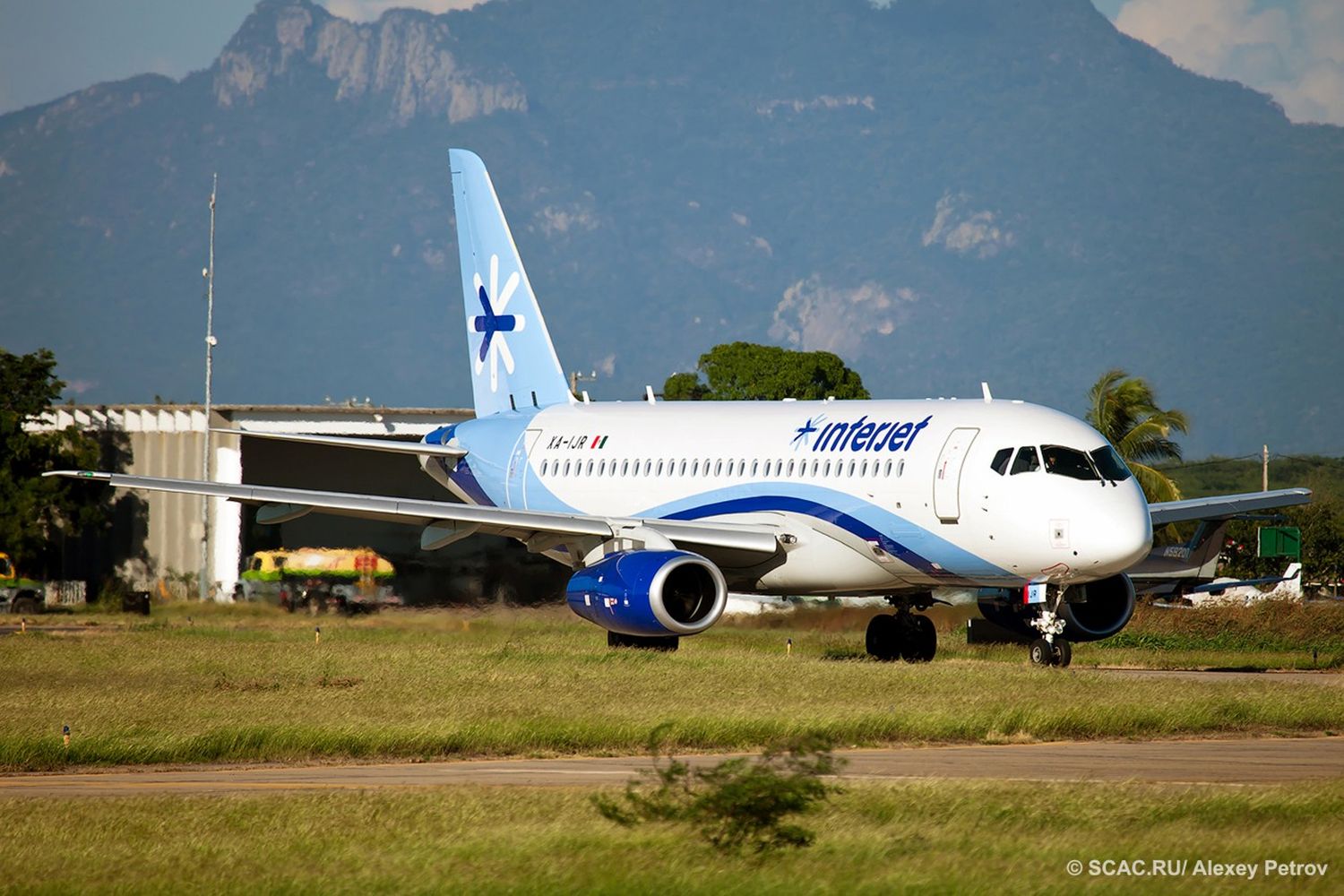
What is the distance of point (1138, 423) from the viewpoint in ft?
187

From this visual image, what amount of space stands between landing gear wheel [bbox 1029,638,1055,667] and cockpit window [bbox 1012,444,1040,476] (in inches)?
99.3

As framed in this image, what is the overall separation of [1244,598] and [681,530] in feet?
58.7

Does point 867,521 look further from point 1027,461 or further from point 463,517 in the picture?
point 463,517

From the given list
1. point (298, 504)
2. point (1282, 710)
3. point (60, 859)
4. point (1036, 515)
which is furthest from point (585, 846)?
point (298, 504)

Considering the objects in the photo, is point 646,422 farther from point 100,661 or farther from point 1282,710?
point 1282,710

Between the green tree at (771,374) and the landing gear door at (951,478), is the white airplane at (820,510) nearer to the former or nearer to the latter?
the landing gear door at (951,478)

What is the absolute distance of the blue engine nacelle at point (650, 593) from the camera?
2594 cm

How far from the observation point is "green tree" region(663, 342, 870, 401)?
8319 centimetres

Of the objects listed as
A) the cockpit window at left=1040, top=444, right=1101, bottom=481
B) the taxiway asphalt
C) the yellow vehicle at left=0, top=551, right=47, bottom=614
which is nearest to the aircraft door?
the cockpit window at left=1040, top=444, right=1101, bottom=481

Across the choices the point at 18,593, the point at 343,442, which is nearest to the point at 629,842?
the point at 343,442

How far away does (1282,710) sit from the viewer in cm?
2041

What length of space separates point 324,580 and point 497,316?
9.86 metres

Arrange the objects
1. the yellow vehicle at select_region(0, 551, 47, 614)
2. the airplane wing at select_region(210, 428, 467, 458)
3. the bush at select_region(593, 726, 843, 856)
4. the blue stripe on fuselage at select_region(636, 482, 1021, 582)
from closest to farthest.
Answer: the bush at select_region(593, 726, 843, 856) < the blue stripe on fuselage at select_region(636, 482, 1021, 582) < the airplane wing at select_region(210, 428, 467, 458) < the yellow vehicle at select_region(0, 551, 47, 614)

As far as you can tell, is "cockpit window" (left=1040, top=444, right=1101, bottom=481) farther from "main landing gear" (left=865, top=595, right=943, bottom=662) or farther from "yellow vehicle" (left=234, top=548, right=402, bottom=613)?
"yellow vehicle" (left=234, top=548, right=402, bottom=613)
